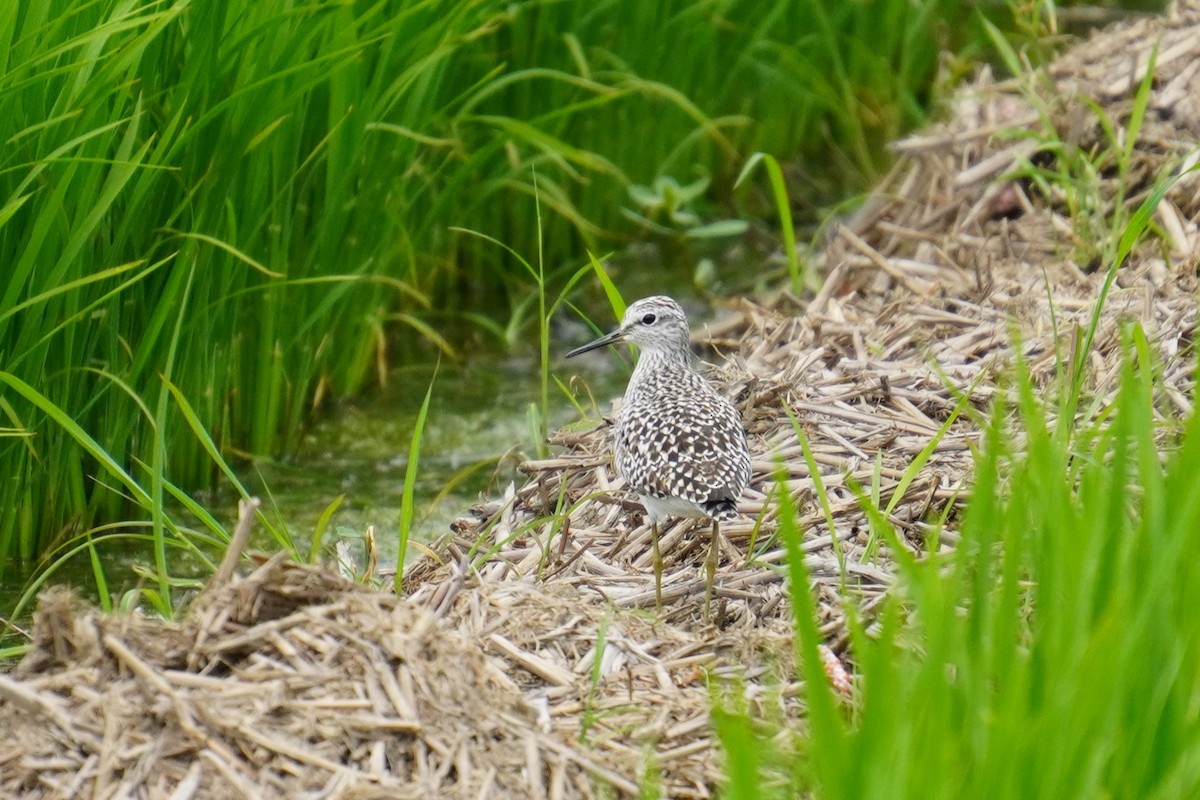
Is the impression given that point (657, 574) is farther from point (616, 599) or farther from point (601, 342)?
point (601, 342)

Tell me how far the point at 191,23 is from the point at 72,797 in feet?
8.16

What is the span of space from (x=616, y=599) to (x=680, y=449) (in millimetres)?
385

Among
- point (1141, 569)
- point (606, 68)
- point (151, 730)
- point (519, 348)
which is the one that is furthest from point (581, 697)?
point (606, 68)

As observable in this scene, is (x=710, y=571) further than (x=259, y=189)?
No

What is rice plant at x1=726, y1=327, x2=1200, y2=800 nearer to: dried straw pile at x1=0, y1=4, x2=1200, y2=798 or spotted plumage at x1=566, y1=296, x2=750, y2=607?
dried straw pile at x1=0, y1=4, x2=1200, y2=798

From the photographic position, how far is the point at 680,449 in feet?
13.0

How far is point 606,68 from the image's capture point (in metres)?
7.57

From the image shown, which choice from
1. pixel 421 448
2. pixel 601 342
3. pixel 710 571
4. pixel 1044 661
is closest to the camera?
pixel 1044 661

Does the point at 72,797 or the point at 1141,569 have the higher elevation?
the point at 1141,569

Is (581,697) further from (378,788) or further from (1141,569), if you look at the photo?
(1141,569)

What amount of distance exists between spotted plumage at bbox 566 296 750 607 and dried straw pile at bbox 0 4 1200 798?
170mm

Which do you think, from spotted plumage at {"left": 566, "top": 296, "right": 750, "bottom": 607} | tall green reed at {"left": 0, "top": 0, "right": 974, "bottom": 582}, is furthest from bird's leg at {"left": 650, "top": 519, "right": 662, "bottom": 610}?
tall green reed at {"left": 0, "top": 0, "right": 974, "bottom": 582}

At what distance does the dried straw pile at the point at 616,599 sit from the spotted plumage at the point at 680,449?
170 millimetres

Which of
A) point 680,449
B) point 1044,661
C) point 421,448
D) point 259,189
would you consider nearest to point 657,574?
point 680,449
